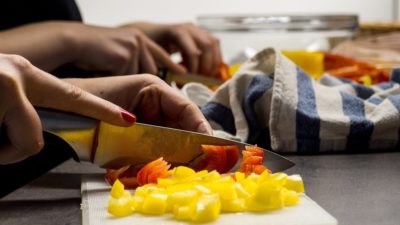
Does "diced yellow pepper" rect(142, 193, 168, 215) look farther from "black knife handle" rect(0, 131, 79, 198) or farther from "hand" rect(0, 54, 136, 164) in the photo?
"black knife handle" rect(0, 131, 79, 198)

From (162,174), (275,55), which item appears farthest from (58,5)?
(162,174)

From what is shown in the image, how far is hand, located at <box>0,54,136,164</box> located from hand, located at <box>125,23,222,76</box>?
29.4 inches

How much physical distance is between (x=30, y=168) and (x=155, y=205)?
451 millimetres

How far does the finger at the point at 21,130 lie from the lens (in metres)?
0.67

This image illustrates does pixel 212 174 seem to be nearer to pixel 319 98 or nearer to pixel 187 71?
pixel 319 98

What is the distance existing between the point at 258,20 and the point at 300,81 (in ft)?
2.09

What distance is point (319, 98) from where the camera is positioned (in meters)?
0.96

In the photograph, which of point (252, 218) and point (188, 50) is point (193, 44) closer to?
point (188, 50)

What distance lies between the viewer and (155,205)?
0.63m

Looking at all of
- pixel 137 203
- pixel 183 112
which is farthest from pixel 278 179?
pixel 183 112

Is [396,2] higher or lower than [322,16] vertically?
lower

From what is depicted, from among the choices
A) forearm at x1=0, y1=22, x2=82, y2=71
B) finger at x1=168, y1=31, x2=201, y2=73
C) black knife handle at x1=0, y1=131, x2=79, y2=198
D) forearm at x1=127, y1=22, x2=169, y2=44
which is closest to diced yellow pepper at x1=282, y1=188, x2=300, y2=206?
black knife handle at x1=0, y1=131, x2=79, y2=198

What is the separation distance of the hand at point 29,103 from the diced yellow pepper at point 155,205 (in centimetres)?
14

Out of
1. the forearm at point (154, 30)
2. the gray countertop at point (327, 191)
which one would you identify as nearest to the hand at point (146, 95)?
the gray countertop at point (327, 191)
